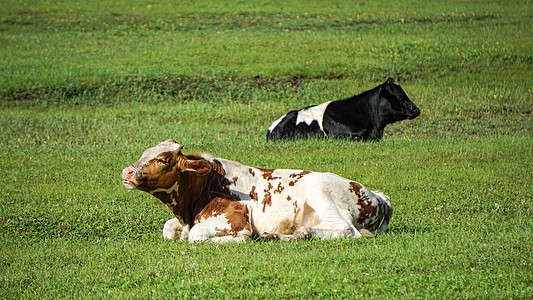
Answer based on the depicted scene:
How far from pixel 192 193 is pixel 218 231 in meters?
0.69

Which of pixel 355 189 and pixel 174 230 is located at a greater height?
pixel 355 189

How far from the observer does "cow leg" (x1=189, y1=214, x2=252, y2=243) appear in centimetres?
807

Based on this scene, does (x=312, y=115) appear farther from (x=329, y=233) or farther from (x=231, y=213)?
(x=329, y=233)

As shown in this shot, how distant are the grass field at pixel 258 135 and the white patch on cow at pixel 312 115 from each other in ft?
3.90

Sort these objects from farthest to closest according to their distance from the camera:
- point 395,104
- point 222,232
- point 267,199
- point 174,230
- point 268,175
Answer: point 395,104 → point 268,175 → point 174,230 → point 267,199 → point 222,232

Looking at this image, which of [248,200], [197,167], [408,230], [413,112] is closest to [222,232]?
[248,200]

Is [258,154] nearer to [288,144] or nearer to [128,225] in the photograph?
[288,144]

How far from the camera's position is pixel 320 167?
43.8ft

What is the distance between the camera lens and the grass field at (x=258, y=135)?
6750 millimetres

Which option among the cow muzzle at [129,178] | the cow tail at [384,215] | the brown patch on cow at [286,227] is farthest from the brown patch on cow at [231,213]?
the cow tail at [384,215]

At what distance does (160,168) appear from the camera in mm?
8164

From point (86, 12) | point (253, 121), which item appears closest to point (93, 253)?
point (253, 121)

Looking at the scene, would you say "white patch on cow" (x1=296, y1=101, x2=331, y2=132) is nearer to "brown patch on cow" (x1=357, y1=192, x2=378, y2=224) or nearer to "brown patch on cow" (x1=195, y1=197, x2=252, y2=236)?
"brown patch on cow" (x1=357, y1=192, x2=378, y2=224)

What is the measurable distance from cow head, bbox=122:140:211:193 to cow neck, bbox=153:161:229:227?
2.6 inches
